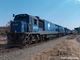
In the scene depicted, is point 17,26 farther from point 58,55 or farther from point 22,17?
point 58,55

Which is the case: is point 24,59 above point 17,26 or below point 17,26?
below

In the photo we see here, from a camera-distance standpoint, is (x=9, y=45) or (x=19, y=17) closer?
(x=9, y=45)

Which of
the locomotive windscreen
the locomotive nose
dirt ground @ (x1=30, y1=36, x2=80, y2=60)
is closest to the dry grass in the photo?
dirt ground @ (x1=30, y1=36, x2=80, y2=60)

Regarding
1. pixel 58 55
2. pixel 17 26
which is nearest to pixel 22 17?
pixel 17 26

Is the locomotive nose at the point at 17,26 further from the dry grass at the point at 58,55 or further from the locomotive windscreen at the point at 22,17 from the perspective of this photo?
the dry grass at the point at 58,55

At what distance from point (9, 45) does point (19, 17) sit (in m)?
4.41

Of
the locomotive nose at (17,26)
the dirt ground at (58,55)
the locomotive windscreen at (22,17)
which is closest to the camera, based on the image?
the dirt ground at (58,55)

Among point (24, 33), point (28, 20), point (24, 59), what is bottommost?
point (24, 59)

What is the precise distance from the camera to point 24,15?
24.9 metres

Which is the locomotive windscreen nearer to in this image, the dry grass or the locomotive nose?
the locomotive nose

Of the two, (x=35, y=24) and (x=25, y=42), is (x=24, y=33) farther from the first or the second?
(x=35, y=24)

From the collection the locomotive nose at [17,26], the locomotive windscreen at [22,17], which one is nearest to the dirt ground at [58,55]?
the locomotive nose at [17,26]

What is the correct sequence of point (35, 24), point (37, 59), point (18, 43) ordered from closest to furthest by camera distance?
point (37, 59) → point (18, 43) → point (35, 24)

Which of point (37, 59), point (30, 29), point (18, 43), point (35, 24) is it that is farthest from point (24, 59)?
point (35, 24)
